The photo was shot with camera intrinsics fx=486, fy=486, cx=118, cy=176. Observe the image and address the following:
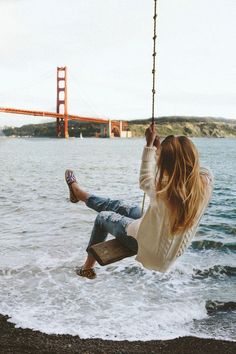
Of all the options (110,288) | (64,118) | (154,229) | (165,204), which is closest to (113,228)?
(154,229)

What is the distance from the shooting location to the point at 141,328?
5.02 m

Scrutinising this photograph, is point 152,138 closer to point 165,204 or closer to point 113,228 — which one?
point 165,204

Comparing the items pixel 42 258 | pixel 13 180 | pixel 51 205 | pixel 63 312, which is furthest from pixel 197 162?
pixel 13 180

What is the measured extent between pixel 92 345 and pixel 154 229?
2297 mm

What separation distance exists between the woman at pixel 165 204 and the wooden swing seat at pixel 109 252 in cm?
5

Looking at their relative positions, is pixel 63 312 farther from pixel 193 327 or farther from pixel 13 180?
pixel 13 180

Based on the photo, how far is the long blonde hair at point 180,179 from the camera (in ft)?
7.99

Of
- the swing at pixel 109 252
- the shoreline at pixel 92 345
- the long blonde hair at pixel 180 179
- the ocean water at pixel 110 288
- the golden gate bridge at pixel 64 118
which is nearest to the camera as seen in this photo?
the long blonde hair at pixel 180 179

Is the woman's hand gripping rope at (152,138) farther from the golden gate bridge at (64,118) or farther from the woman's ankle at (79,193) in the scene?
the golden gate bridge at (64,118)

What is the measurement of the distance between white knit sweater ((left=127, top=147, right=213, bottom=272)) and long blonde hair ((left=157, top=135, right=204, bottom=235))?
0.06 m

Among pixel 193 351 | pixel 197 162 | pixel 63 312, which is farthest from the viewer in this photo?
pixel 63 312

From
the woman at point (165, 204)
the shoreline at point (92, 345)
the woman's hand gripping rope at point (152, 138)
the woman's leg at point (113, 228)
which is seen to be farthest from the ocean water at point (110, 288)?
the woman's hand gripping rope at point (152, 138)

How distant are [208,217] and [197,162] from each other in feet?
32.4

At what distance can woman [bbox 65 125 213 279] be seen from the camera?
246 centimetres
